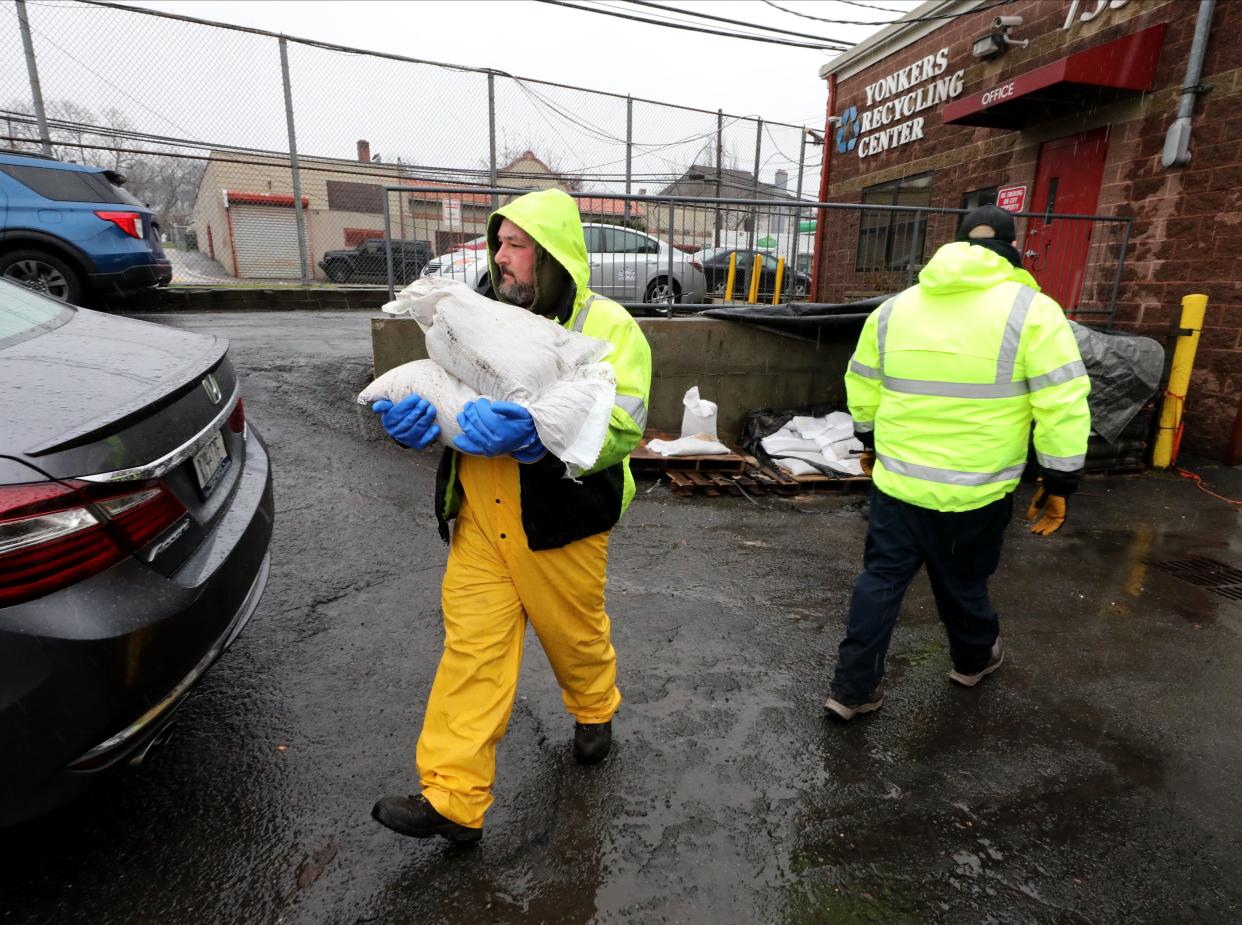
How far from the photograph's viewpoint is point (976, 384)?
8.08 feet

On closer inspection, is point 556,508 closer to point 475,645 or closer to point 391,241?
point 475,645

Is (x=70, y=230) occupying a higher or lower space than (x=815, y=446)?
higher

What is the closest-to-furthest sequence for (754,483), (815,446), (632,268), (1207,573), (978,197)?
(1207,573)
(754,483)
(815,446)
(632,268)
(978,197)

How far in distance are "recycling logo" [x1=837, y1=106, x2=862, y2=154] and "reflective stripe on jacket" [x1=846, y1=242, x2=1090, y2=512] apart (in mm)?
9982

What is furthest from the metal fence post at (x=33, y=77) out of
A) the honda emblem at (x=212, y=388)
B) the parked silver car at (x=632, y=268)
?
the honda emblem at (x=212, y=388)

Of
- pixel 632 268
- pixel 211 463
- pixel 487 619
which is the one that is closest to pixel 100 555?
pixel 211 463

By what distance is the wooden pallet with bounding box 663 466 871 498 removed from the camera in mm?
5289

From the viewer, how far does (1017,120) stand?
8156 mm

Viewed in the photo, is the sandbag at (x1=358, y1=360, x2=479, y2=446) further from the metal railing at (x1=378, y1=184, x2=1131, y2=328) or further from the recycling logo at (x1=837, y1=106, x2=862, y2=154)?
the recycling logo at (x1=837, y1=106, x2=862, y2=154)

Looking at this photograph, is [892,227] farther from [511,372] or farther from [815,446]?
[511,372]

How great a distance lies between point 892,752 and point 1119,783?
0.71 metres

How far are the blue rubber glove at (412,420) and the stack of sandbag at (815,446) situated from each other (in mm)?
4146

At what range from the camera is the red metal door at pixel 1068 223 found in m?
7.46

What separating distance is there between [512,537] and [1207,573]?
428 centimetres
